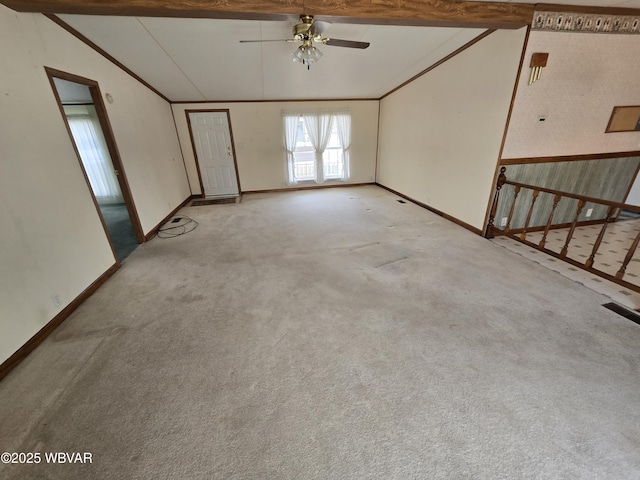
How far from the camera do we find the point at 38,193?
203 cm

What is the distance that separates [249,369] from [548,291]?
2.66m

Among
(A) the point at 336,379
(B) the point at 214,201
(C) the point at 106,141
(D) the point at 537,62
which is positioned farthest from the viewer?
(B) the point at 214,201

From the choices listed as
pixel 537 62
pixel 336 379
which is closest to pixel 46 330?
pixel 336 379

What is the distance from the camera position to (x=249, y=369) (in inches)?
64.2

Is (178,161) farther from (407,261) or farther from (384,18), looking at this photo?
(407,261)

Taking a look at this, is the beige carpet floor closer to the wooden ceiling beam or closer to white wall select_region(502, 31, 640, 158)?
white wall select_region(502, 31, 640, 158)

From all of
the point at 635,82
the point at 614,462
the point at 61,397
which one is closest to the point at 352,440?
the point at 614,462

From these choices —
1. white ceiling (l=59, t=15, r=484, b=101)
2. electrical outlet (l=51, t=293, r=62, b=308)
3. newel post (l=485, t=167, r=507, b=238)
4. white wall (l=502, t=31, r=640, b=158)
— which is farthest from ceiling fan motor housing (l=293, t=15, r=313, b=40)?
electrical outlet (l=51, t=293, r=62, b=308)

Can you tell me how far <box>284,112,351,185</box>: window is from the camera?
6012 millimetres

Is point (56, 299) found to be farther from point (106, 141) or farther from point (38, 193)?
point (106, 141)

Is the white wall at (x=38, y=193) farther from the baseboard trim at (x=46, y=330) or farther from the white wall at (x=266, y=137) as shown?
the white wall at (x=266, y=137)

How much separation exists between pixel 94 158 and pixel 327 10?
5879 mm

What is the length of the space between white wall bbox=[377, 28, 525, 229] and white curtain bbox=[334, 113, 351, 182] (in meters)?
1.19

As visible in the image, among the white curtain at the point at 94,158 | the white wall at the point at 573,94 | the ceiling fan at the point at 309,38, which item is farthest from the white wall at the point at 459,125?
the white curtain at the point at 94,158
